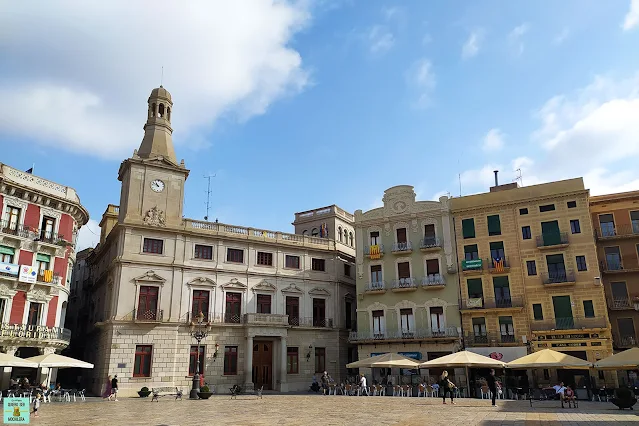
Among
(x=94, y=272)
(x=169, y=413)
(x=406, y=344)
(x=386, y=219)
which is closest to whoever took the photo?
(x=169, y=413)

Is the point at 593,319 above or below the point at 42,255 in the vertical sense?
below

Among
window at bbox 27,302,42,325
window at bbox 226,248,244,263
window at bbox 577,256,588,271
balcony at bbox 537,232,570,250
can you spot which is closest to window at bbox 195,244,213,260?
window at bbox 226,248,244,263

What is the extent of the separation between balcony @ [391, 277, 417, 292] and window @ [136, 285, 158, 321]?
17673 mm

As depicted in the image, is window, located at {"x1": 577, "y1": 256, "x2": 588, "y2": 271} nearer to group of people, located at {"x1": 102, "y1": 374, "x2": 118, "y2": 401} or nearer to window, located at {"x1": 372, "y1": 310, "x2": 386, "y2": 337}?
window, located at {"x1": 372, "y1": 310, "x2": 386, "y2": 337}

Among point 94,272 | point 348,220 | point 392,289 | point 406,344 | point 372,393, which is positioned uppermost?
point 348,220

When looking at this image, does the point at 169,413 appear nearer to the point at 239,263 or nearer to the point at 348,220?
the point at 239,263

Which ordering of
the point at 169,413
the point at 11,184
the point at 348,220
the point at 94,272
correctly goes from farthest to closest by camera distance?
the point at 348,220 < the point at 94,272 < the point at 11,184 < the point at 169,413

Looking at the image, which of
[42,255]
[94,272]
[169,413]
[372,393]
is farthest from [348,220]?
[169,413]

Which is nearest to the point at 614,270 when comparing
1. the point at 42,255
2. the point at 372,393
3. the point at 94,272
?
the point at 372,393

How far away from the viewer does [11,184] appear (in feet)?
101

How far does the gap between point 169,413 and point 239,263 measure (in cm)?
1969

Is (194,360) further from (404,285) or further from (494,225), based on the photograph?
(494,225)

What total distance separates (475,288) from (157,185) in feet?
81.6

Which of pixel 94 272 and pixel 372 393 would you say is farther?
pixel 94 272
